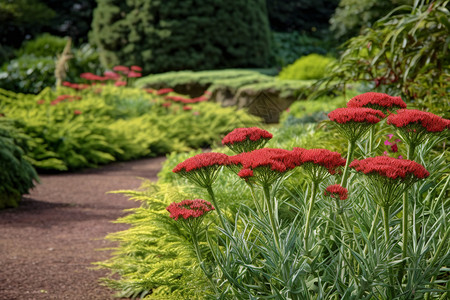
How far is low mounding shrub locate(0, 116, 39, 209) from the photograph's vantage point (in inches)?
177

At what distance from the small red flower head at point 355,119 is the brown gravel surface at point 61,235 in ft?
5.96

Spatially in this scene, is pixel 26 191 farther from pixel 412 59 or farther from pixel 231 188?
pixel 412 59

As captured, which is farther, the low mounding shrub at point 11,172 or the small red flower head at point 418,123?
the low mounding shrub at point 11,172

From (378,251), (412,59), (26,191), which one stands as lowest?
(26,191)

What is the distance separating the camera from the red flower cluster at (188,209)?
1499 millimetres

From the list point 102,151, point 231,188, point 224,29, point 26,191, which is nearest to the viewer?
point 231,188

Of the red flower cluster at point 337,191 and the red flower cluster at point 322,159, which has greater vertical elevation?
the red flower cluster at point 322,159

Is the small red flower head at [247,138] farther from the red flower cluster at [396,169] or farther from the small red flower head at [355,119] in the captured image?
the red flower cluster at [396,169]

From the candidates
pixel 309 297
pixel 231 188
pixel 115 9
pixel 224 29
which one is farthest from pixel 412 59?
→ pixel 115 9

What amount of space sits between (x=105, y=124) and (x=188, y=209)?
6.73m

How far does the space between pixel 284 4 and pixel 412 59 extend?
19.1m

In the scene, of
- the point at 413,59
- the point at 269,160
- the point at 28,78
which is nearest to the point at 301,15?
the point at 28,78

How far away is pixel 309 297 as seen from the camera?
1.50 m

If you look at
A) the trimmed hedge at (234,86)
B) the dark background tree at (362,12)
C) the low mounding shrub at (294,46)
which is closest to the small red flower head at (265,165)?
the trimmed hedge at (234,86)
